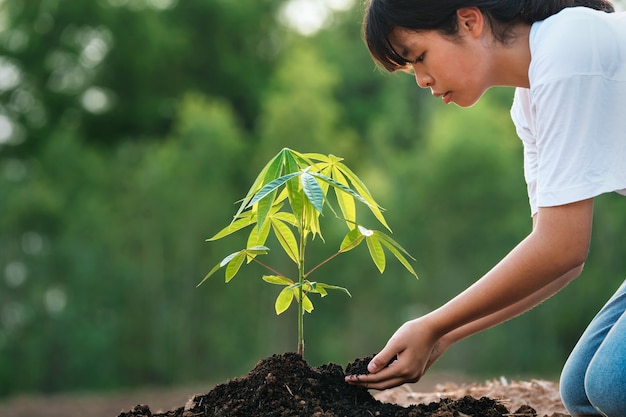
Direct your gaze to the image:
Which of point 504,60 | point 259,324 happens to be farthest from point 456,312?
point 259,324

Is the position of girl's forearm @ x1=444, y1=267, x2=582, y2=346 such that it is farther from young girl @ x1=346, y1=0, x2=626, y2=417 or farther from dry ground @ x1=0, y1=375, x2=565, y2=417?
dry ground @ x1=0, y1=375, x2=565, y2=417

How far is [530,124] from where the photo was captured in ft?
6.31

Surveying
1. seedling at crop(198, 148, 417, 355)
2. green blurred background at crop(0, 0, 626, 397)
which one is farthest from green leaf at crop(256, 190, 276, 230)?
green blurred background at crop(0, 0, 626, 397)

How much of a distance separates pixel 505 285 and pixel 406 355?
0.87 ft

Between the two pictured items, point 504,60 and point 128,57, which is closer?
point 504,60

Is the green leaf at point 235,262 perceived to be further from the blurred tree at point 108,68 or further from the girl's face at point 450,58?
the blurred tree at point 108,68

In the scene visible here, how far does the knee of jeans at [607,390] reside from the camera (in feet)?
5.25

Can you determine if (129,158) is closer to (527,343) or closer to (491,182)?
(491,182)

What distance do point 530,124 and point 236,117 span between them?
10.4m

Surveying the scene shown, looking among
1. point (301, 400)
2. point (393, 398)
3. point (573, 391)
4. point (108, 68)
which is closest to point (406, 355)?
point (301, 400)

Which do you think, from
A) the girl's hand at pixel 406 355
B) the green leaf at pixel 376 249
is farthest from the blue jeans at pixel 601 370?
the green leaf at pixel 376 249

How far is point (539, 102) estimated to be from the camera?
5.01ft

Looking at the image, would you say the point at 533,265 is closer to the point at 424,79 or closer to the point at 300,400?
the point at 424,79

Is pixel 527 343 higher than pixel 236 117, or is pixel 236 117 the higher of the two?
pixel 236 117
